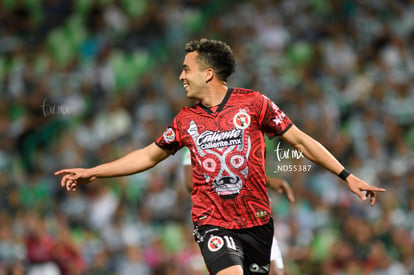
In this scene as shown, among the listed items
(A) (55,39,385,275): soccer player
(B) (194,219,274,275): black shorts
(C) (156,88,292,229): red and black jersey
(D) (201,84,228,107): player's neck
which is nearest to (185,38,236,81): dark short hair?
(A) (55,39,385,275): soccer player

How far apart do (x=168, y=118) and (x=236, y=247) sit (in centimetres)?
612

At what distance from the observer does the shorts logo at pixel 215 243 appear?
17.3 feet

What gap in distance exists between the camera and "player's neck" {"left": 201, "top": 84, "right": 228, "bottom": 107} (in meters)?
5.52

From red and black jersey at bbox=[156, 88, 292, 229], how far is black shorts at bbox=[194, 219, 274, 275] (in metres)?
0.06

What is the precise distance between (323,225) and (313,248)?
0.42m

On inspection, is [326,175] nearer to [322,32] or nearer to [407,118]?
[407,118]

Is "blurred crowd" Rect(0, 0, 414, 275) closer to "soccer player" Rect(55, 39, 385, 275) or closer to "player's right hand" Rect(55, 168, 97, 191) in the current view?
"soccer player" Rect(55, 39, 385, 275)

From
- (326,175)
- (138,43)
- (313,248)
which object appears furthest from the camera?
(138,43)

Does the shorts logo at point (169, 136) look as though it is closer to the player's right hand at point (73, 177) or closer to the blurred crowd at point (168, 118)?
the player's right hand at point (73, 177)

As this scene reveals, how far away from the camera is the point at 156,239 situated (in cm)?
1017

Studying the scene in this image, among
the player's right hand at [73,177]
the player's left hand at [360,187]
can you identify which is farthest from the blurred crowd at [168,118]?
the player's right hand at [73,177]

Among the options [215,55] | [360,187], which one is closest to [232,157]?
[215,55]

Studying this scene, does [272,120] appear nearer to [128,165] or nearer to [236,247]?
[236,247]

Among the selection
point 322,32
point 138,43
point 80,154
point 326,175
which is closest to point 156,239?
point 80,154
